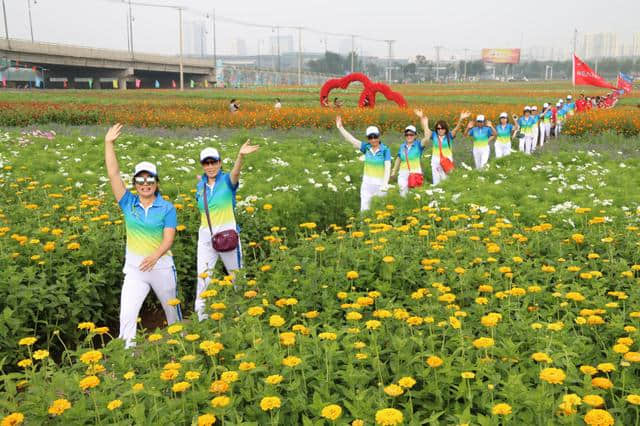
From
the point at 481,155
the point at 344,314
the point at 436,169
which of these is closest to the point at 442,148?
the point at 436,169

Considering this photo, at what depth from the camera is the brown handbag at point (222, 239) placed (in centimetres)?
592

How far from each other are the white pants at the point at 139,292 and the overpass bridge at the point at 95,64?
69084 millimetres

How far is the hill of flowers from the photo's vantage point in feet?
10.0

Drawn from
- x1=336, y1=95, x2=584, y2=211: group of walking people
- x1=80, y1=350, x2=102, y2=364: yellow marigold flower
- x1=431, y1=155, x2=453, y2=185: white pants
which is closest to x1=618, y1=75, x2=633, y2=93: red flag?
x1=336, y1=95, x2=584, y2=211: group of walking people

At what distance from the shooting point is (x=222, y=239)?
19.4 ft

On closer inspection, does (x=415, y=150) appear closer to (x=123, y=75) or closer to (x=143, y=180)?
(x=143, y=180)

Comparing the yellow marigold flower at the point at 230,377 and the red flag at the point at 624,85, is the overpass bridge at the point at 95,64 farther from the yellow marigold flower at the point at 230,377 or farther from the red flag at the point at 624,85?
the yellow marigold flower at the point at 230,377

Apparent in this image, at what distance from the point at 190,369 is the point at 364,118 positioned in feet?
65.0

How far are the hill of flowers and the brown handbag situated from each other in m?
0.42

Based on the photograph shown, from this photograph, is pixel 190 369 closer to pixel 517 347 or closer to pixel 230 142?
pixel 517 347

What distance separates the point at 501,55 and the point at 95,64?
150m

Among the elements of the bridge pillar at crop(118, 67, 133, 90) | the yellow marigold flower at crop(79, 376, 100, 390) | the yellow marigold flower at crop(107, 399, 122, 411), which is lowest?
the yellow marigold flower at crop(107, 399, 122, 411)

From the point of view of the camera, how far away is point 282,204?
358 inches

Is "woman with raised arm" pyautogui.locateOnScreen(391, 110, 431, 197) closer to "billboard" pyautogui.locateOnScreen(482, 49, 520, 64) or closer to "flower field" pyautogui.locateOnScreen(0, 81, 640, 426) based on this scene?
"flower field" pyautogui.locateOnScreen(0, 81, 640, 426)
